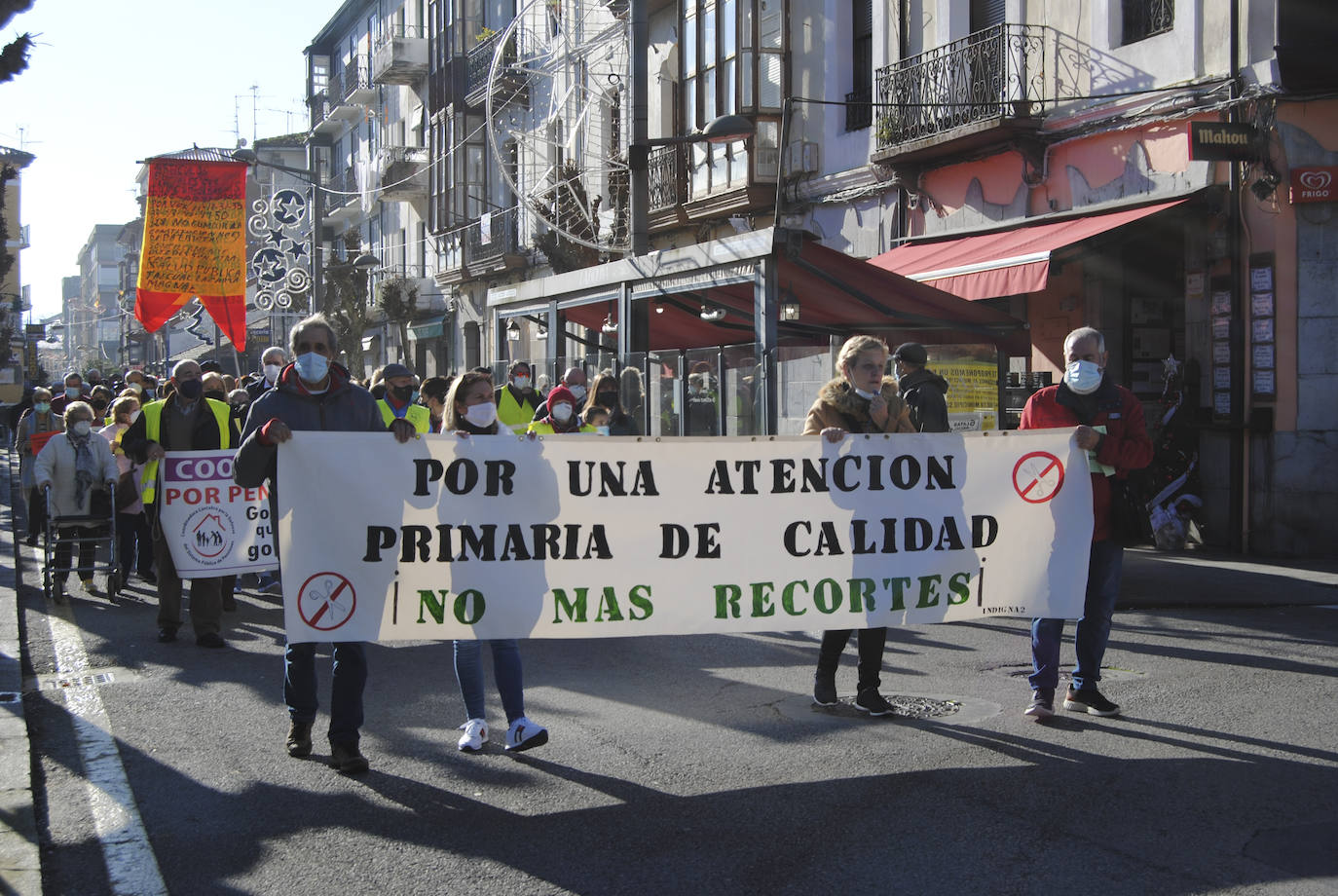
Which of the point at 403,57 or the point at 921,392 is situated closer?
the point at 921,392

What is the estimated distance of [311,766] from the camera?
5.72m

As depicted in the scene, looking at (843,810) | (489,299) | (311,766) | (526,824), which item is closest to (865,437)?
(843,810)

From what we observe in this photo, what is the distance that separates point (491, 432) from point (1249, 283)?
375 inches

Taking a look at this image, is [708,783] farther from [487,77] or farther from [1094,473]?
[487,77]

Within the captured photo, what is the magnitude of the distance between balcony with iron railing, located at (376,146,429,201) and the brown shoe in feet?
108

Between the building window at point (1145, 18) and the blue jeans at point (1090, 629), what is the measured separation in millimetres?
9492

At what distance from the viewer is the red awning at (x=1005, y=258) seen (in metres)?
13.5

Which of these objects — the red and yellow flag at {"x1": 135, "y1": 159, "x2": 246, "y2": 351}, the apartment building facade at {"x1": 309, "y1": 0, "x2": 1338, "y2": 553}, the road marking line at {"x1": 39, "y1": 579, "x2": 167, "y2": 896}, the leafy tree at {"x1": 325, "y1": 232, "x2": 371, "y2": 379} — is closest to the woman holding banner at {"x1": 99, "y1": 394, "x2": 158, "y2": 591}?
the road marking line at {"x1": 39, "y1": 579, "x2": 167, "y2": 896}

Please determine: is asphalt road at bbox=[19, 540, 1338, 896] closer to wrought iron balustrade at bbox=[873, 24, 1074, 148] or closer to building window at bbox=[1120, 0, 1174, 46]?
building window at bbox=[1120, 0, 1174, 46]

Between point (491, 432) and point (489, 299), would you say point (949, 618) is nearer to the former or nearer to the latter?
point (491, 432)

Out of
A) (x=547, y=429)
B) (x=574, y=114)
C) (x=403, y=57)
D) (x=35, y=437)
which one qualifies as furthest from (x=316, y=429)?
(x=403, y=57)

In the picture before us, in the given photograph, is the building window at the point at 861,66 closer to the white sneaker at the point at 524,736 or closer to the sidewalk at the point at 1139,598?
the sidewalk at the point at 1139,598

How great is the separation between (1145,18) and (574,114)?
1478 cm

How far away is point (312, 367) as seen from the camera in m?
5.79
